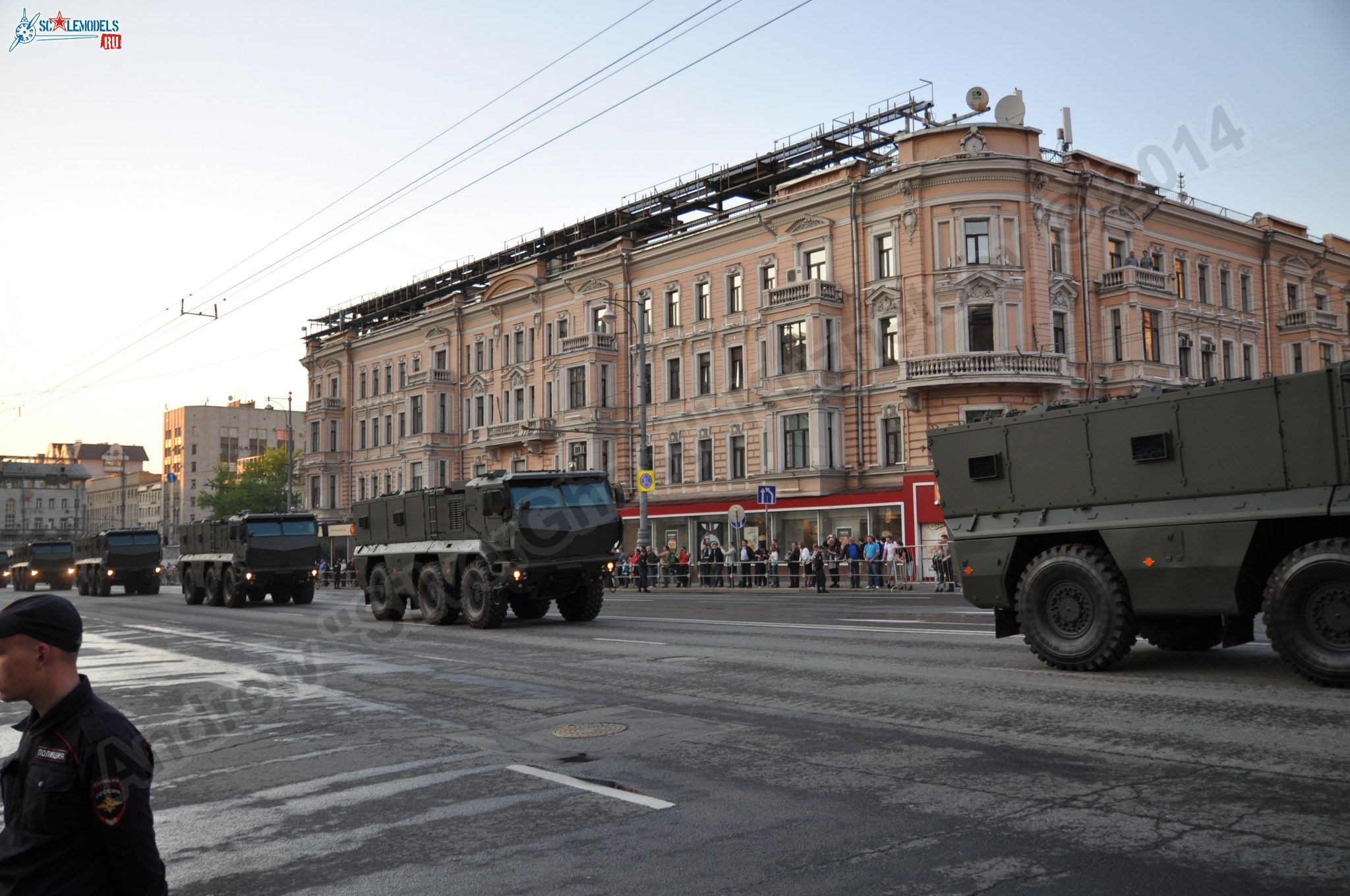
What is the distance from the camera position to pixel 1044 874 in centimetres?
480

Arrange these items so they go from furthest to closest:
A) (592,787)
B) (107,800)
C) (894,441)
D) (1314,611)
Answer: (894,441) → (1314,611) → (592,787) → (107,800)

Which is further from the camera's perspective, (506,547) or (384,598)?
(384,598)

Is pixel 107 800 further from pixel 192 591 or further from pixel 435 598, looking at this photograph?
pixel 192 591

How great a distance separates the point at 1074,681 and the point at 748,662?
3.79 metres

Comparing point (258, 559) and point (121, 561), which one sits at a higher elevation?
point (258, 559)

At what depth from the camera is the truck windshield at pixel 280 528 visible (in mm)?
32562

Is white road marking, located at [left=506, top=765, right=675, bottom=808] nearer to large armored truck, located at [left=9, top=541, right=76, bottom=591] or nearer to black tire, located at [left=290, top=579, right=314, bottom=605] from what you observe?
black tire, located at [left=290, top=579, right=314, bottom=605]

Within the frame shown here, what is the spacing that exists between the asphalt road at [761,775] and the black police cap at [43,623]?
2464 millimetres

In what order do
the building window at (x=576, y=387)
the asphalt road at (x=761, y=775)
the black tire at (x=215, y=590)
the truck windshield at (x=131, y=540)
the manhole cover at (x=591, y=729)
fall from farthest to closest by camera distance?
1. the building window at (x=576, y=387)
2. the truck windshield at (x=131, y=540)
3. the black tire at (x=215, y=590)
4. the manhole cover at (x=591, y=729)
5. the asphalt road at (x=761, y=775)

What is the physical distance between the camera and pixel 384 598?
76.1ft

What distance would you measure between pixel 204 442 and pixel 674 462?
12099 cm

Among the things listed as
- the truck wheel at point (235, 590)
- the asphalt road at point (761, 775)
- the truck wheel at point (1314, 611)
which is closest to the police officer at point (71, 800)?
the asphalt road at point (761, 775)

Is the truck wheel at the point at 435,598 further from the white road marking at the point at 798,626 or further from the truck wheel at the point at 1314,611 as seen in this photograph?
the truck wheel at the point at 1314,611

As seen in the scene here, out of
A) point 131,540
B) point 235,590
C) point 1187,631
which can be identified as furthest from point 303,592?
point 1187,631
